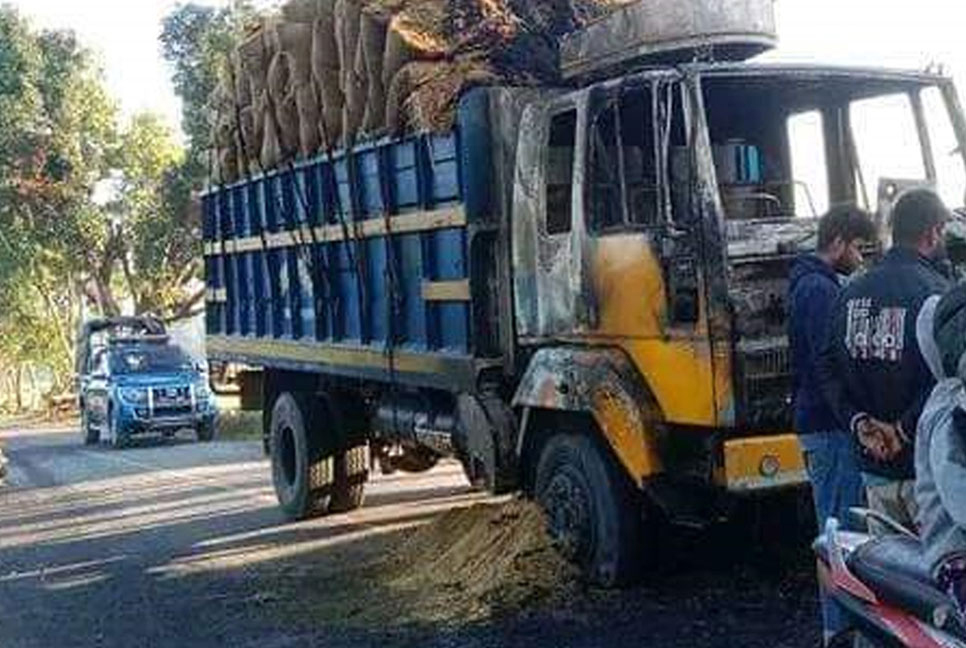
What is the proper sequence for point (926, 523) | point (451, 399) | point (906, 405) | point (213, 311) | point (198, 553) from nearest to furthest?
1. point (926, 523)
2. point (906, 405)
3. point (451, 399)
4. point (198, 553)
5. point (213, 311)

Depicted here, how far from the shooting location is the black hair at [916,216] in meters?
4.61

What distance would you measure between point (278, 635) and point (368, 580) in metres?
1.31

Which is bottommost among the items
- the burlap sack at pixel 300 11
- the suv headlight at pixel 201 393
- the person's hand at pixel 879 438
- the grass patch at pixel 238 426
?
the grass patch at pixel 238 426

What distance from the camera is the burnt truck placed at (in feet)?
19.4

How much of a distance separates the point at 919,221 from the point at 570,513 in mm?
2719

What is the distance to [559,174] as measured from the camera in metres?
6.91

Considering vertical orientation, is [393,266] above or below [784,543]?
above

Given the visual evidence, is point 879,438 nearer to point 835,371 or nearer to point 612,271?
point 835,371

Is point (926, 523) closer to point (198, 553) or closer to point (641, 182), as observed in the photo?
point (641, 182)

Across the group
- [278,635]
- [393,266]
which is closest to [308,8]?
[393,266]

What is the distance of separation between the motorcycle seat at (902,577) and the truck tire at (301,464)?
7.18 meters

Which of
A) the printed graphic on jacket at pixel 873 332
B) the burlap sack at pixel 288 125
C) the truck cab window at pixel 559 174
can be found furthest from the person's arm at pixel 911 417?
the burlap sack at pixel 288 125

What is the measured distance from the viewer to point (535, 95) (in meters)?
7.27

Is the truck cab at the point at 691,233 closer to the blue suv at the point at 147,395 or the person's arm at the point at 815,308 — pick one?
the person's arm at the point at 815,308
